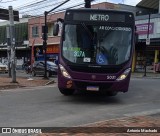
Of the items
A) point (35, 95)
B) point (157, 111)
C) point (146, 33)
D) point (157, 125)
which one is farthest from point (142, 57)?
point (157, 125)

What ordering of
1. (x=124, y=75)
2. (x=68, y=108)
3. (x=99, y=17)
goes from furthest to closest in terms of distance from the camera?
1. (x=99, y=17)
2. (x=124, y=75)
3. (x=68, y=108)

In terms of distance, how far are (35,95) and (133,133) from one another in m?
8.99

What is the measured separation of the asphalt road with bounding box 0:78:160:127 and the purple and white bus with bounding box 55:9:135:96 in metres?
0.76

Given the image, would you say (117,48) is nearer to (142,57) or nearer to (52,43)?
(142,57)

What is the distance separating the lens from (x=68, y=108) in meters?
12.5

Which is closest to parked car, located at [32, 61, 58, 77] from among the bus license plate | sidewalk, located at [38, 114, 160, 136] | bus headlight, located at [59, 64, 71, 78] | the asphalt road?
the asphalt road

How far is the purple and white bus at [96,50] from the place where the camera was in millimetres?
13523

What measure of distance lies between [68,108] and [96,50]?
2.47 metres

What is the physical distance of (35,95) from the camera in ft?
53.4

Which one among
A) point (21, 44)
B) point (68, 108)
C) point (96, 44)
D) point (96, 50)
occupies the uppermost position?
point (96, 44)

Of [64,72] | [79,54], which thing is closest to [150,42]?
[79,54]

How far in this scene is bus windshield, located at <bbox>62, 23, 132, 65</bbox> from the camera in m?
13.7

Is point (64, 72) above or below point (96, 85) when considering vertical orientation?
above

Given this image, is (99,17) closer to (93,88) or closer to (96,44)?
(96,44)
